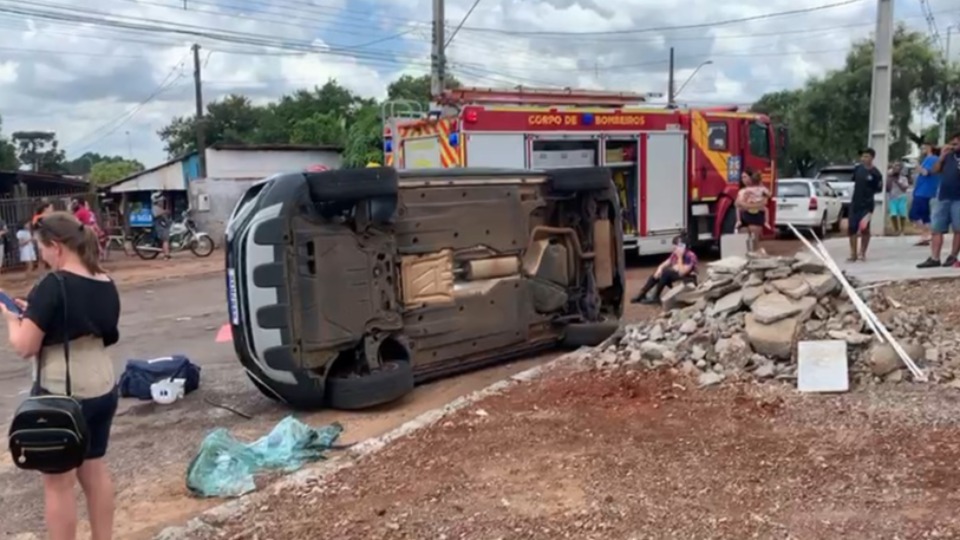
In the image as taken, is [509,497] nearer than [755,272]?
Yes

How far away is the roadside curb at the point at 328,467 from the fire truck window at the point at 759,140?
34.2 ft

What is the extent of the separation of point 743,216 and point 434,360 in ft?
23.7

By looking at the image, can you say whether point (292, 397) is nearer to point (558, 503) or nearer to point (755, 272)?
point (558, 503)

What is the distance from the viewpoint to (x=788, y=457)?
16.0 feet

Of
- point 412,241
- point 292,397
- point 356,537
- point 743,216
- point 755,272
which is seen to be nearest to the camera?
point 356,537

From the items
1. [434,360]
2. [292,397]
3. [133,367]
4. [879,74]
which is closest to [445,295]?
[434,360]

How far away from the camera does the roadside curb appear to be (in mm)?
4277

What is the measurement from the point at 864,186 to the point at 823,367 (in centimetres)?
723

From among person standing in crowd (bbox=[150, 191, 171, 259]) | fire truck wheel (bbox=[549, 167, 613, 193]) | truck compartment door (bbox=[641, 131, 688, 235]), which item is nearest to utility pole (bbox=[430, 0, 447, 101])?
person standing in crowd (bbox=[150, 191, 171, 259])

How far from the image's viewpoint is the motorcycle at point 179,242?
23531 millimetres

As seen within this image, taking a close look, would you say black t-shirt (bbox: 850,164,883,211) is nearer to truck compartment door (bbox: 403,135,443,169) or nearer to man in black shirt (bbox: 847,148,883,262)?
man in black shirt (bbox: 847,148,883,262)

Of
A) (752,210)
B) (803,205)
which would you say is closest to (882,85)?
(803,205)

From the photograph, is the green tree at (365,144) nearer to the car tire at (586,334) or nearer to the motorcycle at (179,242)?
the motorcycle at (179,242)

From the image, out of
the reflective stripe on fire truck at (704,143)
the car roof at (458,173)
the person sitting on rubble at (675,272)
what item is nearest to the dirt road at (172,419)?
the person sitting on rubble at (675,272)
